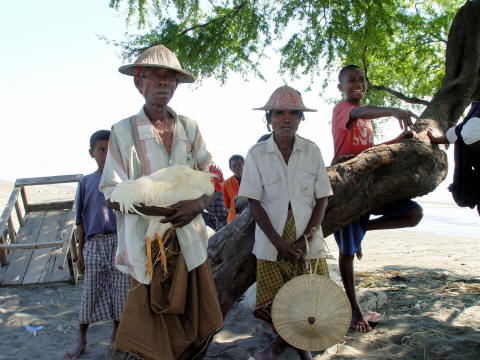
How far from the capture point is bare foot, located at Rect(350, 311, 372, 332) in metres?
3.82

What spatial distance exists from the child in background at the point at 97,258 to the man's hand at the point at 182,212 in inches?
61.8

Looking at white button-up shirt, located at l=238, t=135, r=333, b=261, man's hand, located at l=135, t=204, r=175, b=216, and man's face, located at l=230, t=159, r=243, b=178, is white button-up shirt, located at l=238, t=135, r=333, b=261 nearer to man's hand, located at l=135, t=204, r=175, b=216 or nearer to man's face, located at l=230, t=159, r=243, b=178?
man's hand, located at l=135, t=204, r=175, b=216

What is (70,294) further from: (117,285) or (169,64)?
(169,64)

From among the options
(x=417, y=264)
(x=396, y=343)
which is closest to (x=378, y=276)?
(x=417, y=264)

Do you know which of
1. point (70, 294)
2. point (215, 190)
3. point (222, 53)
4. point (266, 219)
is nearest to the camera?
point (215, 190)

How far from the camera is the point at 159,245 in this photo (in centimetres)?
244

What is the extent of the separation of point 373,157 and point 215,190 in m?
1.73

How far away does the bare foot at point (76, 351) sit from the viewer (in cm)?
355

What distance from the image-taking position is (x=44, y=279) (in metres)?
6.05

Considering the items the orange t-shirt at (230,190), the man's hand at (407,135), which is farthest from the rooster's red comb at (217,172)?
the orange t-shirt at (230,190)

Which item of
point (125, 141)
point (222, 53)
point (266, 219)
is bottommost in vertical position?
point (266, 219)

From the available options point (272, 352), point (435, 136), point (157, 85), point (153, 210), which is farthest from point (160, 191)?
point (435, 136)

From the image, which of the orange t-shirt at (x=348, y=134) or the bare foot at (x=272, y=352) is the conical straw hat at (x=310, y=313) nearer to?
the bare foot at (x=272, y=352)

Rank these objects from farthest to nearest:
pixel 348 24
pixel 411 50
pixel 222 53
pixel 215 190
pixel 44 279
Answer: pixel 411 50, pixel 222 53, pixel 348 24, pixel 44 279, pixel 215 190
